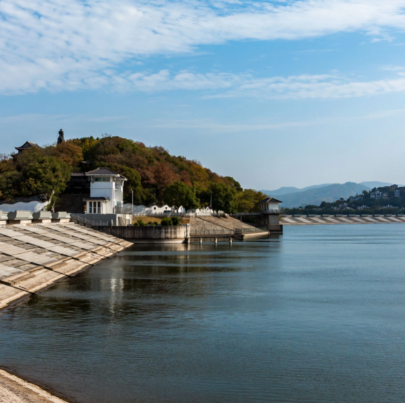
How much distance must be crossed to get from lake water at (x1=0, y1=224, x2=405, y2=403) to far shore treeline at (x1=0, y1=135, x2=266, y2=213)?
6579 centimetres

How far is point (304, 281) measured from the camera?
133ft

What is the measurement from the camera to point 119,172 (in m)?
115

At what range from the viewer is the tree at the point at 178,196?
Result: 4560 inches

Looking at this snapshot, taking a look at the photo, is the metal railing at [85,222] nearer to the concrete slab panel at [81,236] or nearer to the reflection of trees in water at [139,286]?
the concrete slab panel at [81,236]

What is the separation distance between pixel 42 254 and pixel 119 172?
71054mm

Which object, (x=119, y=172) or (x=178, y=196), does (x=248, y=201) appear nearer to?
(x=178, y=196)

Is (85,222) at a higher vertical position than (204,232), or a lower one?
higher

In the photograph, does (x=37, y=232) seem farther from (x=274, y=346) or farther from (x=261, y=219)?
(x=261, y=219)

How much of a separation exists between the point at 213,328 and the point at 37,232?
3903 cm

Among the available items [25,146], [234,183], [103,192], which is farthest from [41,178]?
[234,183]

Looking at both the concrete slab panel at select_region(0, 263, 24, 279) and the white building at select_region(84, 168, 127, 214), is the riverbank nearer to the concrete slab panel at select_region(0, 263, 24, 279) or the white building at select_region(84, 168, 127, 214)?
the concrete slab panel at select_region(0, 263, 24, 279)

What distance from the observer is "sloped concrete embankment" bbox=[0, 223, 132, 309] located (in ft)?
106

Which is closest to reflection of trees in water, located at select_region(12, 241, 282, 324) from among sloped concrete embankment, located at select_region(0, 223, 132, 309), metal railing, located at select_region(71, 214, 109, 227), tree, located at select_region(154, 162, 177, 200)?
sloped concrete embankment, located at select_region(0, 223, 132, 309)

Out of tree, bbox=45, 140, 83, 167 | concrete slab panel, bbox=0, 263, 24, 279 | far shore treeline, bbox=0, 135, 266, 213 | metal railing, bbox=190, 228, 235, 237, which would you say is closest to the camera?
concrete slab panel, bbox=0, 263, 24, 279
